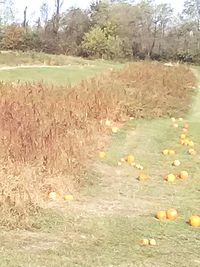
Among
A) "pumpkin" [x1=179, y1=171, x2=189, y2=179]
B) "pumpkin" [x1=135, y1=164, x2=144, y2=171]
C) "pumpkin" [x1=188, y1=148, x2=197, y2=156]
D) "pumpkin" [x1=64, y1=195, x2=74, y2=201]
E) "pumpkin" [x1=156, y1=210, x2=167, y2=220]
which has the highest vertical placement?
"pumpkin" [x1=156, y1=210, x2=167, y2=220]

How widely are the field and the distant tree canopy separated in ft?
149

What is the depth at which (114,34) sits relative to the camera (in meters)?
61.8

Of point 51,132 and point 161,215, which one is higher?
point 51,132

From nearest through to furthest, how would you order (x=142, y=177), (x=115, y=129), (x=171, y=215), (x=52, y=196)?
(x=171, y=215), (x=52, y=196), (x=142, y=177), (x=115, y=129)

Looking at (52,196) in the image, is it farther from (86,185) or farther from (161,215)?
(161,215)

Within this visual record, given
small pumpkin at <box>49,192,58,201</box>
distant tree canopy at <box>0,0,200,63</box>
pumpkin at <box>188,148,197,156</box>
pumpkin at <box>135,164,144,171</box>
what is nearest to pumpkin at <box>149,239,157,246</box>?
small pumpkin at <box>49,192,58,201</box>

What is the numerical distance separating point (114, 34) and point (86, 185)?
56229mm

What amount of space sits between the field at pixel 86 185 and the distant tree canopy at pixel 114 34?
45.5 m

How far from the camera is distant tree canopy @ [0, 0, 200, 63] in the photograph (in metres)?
57.5

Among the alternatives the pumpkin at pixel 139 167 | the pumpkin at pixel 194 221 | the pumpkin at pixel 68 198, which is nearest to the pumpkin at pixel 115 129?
the pumpkin at pixel 139 167

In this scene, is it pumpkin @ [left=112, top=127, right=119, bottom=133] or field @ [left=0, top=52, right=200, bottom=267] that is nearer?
field @ [left=0, top=52, right=200, bottom=267]

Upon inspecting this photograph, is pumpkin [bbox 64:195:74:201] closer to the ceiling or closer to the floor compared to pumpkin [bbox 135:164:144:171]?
closer to the ceiling

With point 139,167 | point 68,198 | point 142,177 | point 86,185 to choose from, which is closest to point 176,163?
point 139,167

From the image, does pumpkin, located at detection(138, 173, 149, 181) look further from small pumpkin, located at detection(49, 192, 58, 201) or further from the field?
small pumpkin, located at detection(49, 192, 58, 201)
